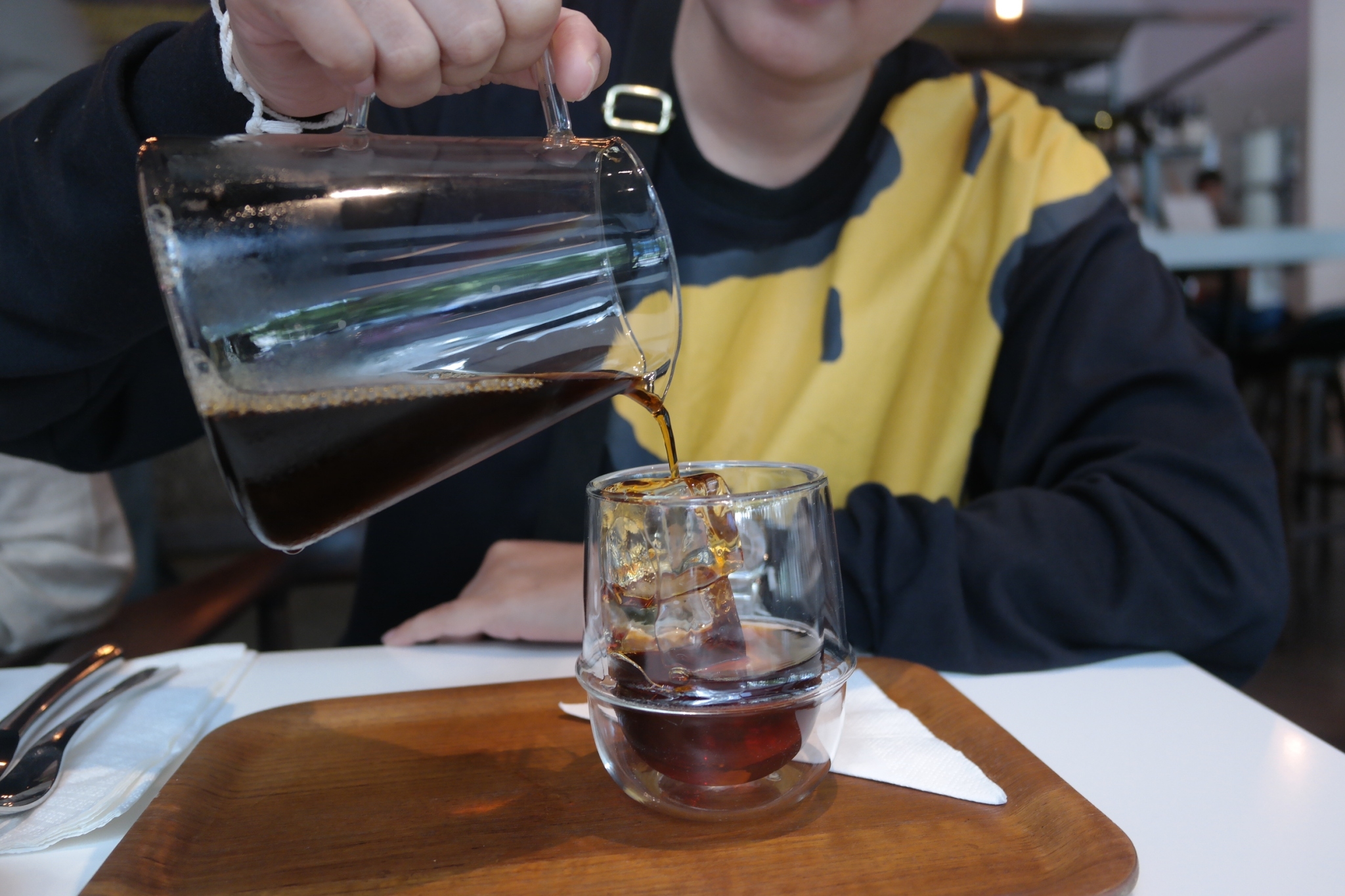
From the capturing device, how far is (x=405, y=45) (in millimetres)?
464

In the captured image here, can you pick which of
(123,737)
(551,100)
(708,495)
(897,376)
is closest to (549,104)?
(551,100)

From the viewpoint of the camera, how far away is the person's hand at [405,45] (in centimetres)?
46

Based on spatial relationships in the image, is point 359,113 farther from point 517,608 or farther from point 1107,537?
point 1107,537

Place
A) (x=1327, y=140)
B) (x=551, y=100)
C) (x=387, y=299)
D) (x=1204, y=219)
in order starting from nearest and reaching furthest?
(x=387, y=299) → (x=551, y=100) → (x=1204, y=219) → (x=1327, y=140)

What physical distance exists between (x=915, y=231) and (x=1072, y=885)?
0.77 meters

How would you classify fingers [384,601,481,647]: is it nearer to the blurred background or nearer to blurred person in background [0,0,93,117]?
the blurred background

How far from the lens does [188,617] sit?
1000mm

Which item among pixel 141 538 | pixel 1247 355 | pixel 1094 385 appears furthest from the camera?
pixel 1247 355

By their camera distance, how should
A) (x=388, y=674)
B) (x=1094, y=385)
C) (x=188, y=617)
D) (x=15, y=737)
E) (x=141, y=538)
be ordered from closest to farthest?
(x=15, y=737) < (x=388, y=674) < (x=1094, y=385) < (x=188, y=617) < (x=141, y=538)

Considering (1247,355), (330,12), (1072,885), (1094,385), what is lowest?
(1247,355)

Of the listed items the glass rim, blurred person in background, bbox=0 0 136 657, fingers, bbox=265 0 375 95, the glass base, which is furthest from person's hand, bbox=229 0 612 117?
blurred person in background, bbox=0 0 136 657

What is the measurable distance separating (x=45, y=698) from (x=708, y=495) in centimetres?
45

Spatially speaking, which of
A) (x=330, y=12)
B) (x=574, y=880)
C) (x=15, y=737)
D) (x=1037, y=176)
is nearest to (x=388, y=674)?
(x=15, y=737)

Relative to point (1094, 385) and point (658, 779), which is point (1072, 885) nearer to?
point (658, 779)
